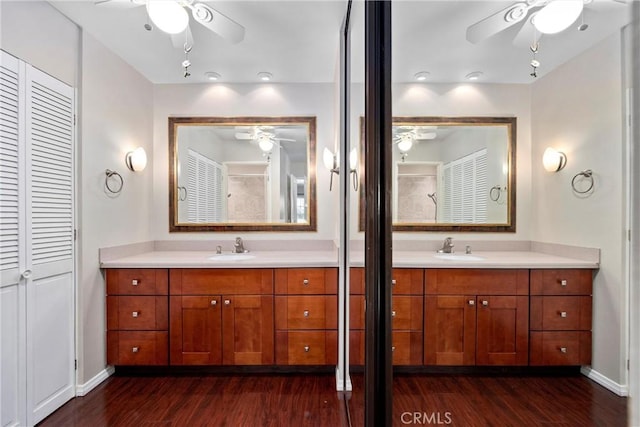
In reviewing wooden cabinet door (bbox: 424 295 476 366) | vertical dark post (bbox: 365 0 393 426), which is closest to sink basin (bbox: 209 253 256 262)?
vertical dark post (bbox: 365 0 393 426)

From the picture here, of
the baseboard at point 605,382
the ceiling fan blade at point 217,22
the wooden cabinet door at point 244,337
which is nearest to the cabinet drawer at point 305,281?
the wooden cabinet door at point 244,337

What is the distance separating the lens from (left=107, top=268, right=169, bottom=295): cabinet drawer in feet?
7.55

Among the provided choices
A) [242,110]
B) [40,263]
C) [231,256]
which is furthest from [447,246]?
[242,110]

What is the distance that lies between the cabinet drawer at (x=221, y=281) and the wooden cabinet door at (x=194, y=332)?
0.26 ft

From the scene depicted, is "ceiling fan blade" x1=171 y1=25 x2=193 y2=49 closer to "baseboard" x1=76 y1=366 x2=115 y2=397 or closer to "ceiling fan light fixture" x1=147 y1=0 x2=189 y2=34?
"ceiling fan light fixture" x1=147 y1=0 x2=189 y2=34

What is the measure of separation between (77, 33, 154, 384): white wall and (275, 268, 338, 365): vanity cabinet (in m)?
1.25

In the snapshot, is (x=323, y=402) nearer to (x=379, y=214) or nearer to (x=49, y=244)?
(x=379, y=214)

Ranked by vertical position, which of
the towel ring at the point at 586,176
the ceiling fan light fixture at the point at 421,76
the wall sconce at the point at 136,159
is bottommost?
the towel ring at the point at 586,176

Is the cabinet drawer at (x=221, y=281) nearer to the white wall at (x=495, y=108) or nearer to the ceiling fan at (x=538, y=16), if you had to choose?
the white wall at (x=495, y=108)

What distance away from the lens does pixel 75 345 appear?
6.78 feet

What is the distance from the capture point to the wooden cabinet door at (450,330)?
20.3 inches

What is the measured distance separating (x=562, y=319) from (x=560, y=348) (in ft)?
0.11

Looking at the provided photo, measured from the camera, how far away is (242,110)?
291 cm

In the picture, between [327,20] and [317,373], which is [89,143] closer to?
[327,20]
